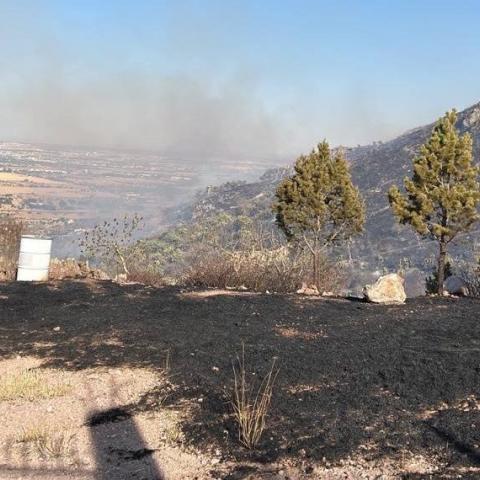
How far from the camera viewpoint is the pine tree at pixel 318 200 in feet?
50.9

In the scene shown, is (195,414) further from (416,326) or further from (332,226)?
(332,226)

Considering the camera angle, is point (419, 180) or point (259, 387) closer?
point (259, 387)

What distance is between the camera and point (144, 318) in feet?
29.0

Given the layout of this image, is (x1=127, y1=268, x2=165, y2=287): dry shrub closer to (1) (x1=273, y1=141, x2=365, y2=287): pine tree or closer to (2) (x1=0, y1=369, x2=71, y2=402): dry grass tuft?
(1) (x1=273, y1=141, x2=365, y2=287): pine tree

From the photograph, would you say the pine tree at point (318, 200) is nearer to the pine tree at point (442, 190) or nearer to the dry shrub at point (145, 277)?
the pine tree at point (442, 190)

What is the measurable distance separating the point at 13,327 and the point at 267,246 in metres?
11.1

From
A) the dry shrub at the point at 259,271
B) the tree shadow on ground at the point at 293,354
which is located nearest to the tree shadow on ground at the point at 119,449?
the tree shadow on ground at the point at 293,354

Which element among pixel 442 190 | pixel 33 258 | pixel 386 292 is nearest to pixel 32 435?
pixel 386 292

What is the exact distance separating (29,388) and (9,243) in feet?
35.6

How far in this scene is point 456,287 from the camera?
13148 millimetres

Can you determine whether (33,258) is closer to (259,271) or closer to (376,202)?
(259,271)

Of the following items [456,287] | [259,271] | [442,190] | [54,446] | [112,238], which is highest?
[442,190]

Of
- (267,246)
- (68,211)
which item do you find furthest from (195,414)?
(68,211)

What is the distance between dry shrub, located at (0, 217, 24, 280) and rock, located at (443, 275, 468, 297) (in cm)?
1060
